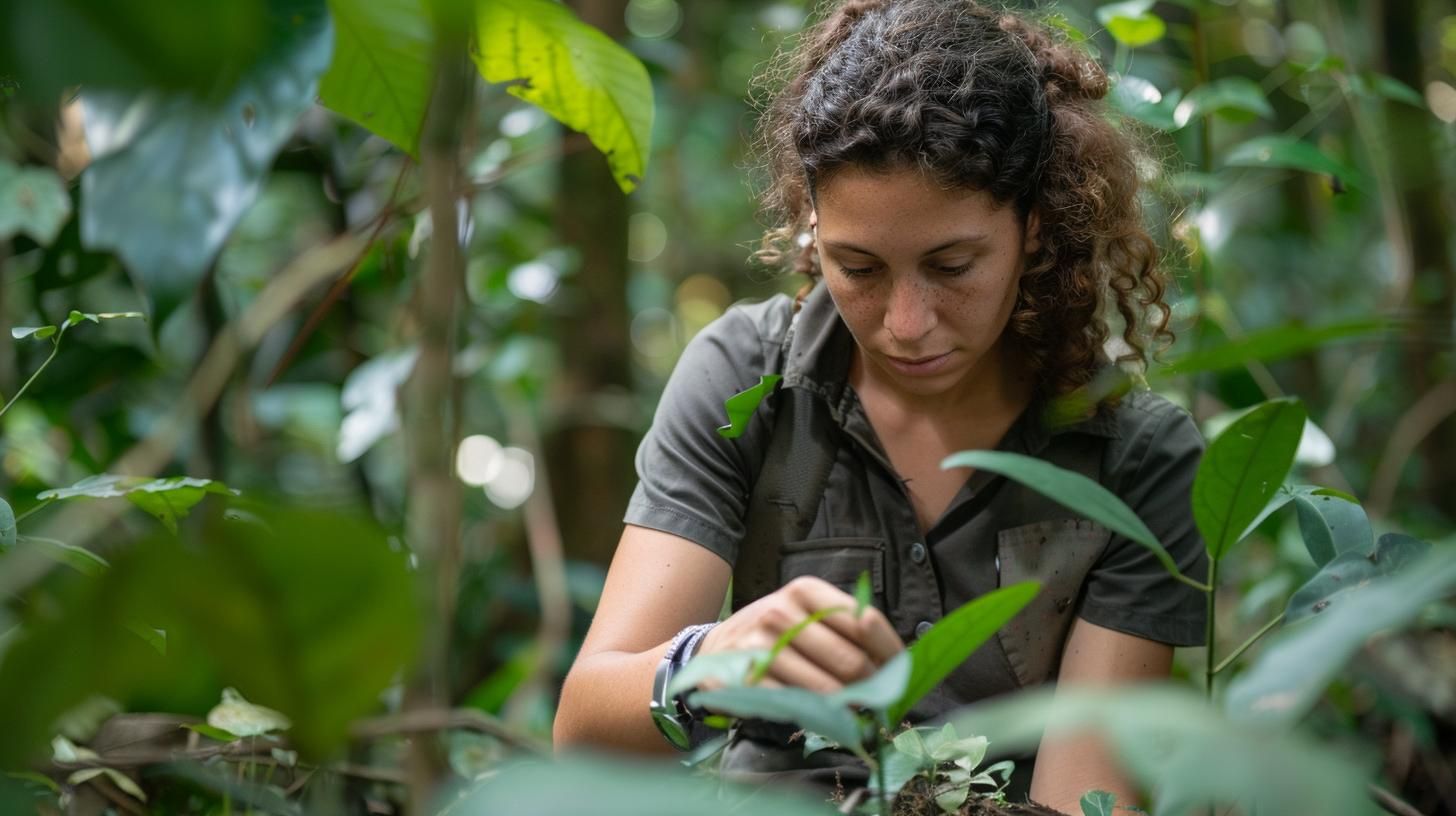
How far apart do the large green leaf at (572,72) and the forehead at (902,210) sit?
0.22m

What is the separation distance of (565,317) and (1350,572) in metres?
2.18

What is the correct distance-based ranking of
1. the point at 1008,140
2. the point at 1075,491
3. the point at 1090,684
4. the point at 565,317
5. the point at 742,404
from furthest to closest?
the point at 565,317 < the point at 1090,684 < the point at 1008,140 < the point at 742,404 < the point at 1075,491

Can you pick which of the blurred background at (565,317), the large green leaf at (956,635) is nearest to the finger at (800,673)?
the large green leaf at (956,635)

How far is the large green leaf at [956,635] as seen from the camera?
0.71 metres

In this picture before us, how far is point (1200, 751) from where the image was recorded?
1.63 feet

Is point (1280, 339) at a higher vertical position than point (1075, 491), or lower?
higher

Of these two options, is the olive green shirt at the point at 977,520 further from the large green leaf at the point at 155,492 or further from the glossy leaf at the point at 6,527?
the glossy leaf at the point at 6,527

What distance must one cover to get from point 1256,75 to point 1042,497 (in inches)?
90.5

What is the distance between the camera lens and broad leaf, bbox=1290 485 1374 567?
44.1 inches

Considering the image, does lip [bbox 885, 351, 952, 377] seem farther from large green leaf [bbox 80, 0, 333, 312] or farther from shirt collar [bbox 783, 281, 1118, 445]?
large green leaf [bbox 80, 0, 333, 312]

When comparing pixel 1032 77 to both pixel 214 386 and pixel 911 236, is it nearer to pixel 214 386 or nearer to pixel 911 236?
pixel 911 236

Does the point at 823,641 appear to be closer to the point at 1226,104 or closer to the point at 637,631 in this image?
the point at 637,631

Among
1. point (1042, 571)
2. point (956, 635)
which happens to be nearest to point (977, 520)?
point (1042, 571)

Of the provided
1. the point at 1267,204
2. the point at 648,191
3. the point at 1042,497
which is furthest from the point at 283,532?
the point at 648,191
